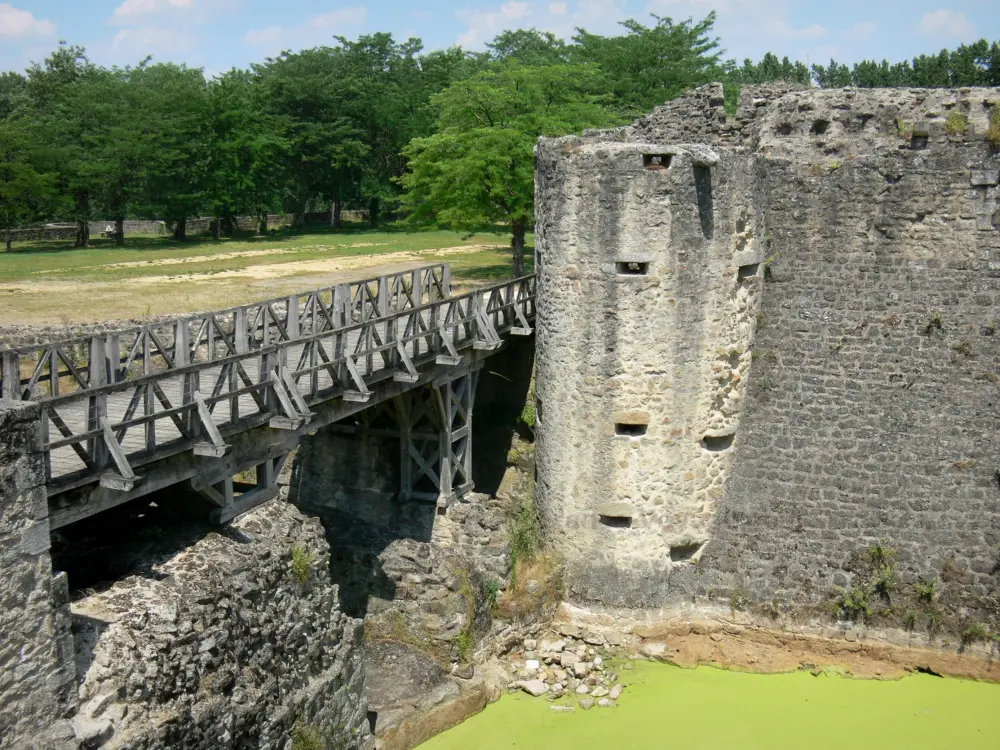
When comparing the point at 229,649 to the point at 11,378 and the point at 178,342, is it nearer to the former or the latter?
the point at 11,378

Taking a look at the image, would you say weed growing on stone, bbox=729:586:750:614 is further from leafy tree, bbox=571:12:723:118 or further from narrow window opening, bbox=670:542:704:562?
leafy tree, bbox=571:12:723:118

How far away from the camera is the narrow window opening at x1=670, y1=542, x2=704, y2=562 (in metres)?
14.2

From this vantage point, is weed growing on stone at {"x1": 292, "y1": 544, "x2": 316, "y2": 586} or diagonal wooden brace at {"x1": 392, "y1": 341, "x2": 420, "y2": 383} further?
diagonal wooden brace at {"x1": 392, "y1": 341, "x2": 420, "y2": 383}

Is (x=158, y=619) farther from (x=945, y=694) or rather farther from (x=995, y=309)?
(x=995, y=309)

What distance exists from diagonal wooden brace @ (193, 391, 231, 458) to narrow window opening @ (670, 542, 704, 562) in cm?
693

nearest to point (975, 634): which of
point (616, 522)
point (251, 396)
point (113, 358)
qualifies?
point (616, 522)

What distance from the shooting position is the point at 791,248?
1394 centimetres

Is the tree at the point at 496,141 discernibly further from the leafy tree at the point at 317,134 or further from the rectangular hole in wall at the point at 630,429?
the leafy tree at the point at 317,134

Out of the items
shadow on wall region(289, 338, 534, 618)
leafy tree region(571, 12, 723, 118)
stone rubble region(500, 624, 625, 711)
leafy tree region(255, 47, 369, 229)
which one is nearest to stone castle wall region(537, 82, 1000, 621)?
stone rubble region(500, 624, 625, 711)

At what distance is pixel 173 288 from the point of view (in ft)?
83.4

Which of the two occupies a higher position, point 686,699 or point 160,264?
point 160,264

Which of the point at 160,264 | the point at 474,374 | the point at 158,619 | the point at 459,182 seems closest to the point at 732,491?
the point at 474,374

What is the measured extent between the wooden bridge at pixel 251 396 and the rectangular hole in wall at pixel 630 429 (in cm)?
216

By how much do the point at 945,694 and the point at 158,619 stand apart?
961 centimetres
